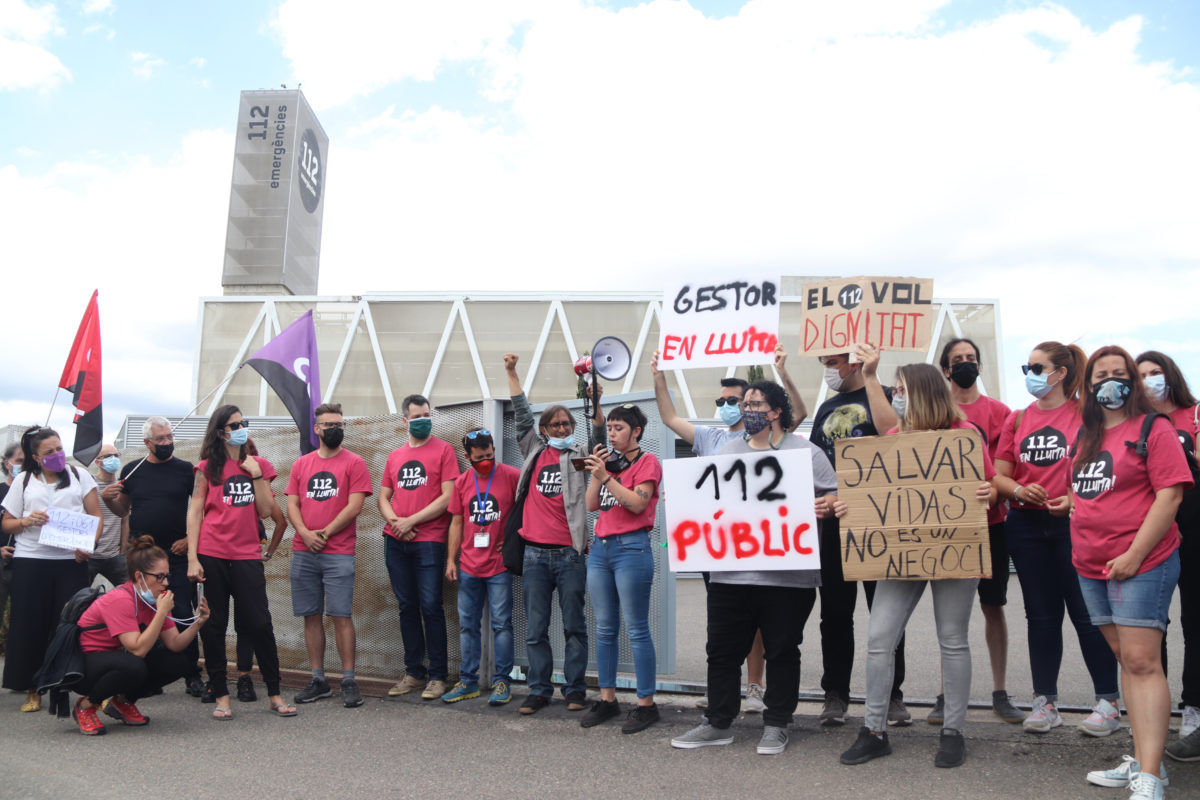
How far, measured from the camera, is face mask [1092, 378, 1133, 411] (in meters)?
4.09

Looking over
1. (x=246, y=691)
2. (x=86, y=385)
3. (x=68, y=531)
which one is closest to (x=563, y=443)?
(x=246, y=691)

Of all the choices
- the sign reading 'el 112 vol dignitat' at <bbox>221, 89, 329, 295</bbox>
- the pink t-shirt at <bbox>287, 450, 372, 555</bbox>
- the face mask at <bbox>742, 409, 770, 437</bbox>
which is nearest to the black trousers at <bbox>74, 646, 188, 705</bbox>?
the pink t-shirt at <bbox>287, 450, 372, 555</bbox>

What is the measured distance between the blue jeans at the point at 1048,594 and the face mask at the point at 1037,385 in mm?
664

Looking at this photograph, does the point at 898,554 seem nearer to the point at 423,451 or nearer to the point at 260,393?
the point at 423,451

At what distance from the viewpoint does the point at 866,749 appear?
4496 millimetres

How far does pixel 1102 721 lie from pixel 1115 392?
1.89 meters

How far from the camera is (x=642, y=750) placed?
4.88 meters

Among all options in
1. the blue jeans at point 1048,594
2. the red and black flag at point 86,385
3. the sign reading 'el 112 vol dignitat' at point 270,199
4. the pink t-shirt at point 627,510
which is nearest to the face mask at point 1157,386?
the blue jeans at point 1048,594

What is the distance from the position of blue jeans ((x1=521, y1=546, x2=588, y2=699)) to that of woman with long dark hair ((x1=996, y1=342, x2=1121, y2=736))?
2.66 metres

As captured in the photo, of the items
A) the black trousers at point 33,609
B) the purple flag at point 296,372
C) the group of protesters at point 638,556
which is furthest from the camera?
the purple flag at point 296,372

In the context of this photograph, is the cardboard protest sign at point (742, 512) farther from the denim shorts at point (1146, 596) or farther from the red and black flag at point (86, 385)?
the red and black flag at point (86, 385)

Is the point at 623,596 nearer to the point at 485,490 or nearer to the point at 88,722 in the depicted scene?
the point at 485,490

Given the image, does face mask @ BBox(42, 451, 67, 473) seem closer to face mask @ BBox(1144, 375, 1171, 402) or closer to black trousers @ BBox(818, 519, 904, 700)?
black trousers @ BBox(818, 519, 904, 700)

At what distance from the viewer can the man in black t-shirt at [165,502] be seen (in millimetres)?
6601
